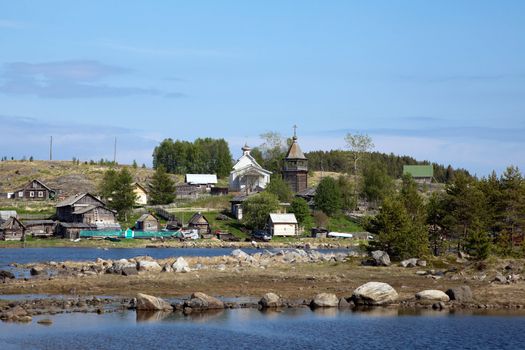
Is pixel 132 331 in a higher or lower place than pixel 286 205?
lower

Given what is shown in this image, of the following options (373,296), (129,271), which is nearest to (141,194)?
(129,271)

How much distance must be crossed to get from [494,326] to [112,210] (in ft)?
299

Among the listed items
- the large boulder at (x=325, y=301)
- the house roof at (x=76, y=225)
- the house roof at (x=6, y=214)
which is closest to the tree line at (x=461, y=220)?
the large boulder at (x=325, y=301)

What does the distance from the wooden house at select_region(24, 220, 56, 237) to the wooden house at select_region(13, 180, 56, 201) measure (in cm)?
3126

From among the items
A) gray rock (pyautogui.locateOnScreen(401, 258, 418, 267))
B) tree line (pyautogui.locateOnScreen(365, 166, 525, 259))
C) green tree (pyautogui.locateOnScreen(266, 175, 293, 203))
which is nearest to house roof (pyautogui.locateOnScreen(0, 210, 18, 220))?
green tree (pyautogui.locateOnScreen(266, 175, 293, 203))

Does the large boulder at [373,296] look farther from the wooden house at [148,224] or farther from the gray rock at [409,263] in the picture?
the wooden house at [148,224]

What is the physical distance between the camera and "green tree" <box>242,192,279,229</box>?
402ft

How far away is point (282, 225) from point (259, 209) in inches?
158

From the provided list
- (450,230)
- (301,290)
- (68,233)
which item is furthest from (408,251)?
(68,233)

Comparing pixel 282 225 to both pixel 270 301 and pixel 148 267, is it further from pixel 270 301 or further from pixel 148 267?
pixel 270 301

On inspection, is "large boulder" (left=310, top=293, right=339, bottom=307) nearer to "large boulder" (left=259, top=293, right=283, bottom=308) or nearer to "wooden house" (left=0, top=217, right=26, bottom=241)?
"large boulder" (left=259, top=293, right=283, bottom=308)

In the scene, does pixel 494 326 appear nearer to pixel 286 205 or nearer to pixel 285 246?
pixel 285 246

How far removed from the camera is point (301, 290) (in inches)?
1994

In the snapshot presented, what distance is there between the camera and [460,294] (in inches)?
1812
